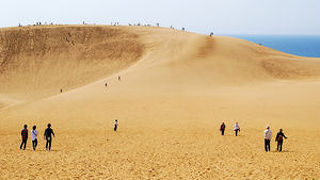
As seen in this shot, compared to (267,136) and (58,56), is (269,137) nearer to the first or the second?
(267,136)

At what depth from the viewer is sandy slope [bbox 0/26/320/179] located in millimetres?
12211

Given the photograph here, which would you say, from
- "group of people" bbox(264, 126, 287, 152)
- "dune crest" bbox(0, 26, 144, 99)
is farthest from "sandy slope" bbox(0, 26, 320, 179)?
"group of people" bbox(264, 126, 287, 152)

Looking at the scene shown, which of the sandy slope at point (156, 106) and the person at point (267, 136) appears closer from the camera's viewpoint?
the sandy slope at point (156, 106)

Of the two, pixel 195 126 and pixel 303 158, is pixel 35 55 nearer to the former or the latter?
pixel 195 126

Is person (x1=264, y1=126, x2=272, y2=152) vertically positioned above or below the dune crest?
below

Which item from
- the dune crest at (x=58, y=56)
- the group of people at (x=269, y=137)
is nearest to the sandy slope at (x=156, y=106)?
the dune crest at (x=58, y=56)

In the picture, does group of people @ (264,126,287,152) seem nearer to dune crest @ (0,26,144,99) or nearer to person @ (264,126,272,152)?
person @ (264,126,272,152)

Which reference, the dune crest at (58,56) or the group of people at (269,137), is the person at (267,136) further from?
the dune crest at (58,56)

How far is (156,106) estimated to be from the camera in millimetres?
26938

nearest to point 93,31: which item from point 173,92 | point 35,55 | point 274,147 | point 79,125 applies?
point 35,55

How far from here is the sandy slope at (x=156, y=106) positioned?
12.2 m

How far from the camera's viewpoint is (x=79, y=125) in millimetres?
21578

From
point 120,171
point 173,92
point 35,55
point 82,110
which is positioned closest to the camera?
point 120,171

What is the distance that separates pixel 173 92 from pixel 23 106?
46.1 feet
